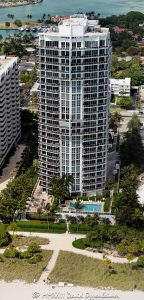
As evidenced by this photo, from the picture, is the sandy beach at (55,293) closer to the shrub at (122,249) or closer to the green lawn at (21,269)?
the green lawn at (21,269)

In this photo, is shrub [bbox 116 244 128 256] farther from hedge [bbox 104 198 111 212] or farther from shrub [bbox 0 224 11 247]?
shrub [bbox 0 224 11 247]

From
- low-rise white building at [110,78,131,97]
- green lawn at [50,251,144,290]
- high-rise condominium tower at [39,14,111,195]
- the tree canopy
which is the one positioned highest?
high-rise condominium tower at [39,14,111,195]

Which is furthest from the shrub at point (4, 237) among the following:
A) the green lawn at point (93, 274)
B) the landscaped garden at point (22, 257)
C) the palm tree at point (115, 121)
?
the palm tree at point (115, 121)

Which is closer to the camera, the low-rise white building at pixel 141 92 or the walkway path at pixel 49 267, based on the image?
the walkway path at pixel 49 267

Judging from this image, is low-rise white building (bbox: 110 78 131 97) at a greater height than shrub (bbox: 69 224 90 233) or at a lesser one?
greater

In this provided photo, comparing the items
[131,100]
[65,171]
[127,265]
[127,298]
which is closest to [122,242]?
[127,265]

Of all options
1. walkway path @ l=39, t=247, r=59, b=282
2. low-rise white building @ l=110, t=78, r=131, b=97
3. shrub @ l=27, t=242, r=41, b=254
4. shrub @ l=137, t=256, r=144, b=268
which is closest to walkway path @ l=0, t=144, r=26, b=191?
shrub @ l=27, t=242, r=41, b=254
